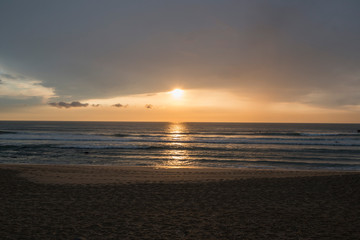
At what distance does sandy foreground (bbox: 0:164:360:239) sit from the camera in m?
6.93

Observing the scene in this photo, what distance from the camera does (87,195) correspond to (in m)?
10.8

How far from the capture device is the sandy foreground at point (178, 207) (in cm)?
693

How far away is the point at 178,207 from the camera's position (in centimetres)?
916

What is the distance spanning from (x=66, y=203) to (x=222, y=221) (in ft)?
18.5

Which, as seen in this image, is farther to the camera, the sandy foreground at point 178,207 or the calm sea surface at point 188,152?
the calm sea surface at point 188,152

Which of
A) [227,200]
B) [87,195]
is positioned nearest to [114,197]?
[87,195]

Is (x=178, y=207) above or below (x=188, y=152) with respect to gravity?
above

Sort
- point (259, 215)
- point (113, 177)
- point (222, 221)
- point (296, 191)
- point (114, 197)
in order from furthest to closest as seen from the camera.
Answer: point (113, 177) → point (296, 191) → point (114, 197) → point (259, 215) → point (222, 221)

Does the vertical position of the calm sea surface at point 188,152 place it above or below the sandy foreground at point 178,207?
below

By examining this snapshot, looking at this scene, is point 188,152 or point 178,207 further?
point 188,152

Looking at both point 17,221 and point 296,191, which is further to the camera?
point 296,191

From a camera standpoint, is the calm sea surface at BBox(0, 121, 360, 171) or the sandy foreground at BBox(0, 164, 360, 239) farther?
the calm sea surface at BBox(0, 121, 360, 171)

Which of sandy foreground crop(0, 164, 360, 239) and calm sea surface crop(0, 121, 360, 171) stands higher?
sandy foreground crop(0, 164, 360, 239)

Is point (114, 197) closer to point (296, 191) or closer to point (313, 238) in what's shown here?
point (313, 238)
